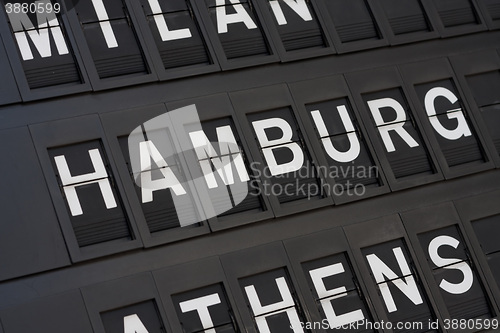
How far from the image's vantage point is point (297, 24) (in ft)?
18.1

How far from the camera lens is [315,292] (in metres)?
4.95

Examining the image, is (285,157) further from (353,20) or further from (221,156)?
(353,20)

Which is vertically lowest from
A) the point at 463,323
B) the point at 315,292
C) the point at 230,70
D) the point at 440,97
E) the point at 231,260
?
the point at 463,323

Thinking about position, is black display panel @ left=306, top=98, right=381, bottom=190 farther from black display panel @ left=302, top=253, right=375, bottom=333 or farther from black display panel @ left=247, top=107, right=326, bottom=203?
black display panel @ left=302, top=253, right=375, bottom=333

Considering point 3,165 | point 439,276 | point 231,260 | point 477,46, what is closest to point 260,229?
point 231,260

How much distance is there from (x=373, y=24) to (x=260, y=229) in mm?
1622

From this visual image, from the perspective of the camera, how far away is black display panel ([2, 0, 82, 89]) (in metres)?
4.85

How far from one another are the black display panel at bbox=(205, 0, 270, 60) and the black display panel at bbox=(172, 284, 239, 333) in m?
1.43

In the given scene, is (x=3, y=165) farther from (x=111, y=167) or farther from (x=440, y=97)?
(x=440, y=97)

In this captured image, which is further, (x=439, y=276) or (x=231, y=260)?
(x=439, y=276)

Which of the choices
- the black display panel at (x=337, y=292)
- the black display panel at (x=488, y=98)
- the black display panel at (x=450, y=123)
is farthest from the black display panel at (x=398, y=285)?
the black display panel at (x=488, y=98)

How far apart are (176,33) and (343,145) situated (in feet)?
3.89

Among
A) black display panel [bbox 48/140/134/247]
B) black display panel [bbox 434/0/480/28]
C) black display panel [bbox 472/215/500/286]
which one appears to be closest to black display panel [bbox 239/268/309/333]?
black display panel [bbox 48/140/134/247]

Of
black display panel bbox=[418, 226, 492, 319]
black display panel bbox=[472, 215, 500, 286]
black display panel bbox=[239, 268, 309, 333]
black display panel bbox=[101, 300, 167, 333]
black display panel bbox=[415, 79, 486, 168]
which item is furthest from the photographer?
black display panel bbox=[415, 79, 486, 168]
